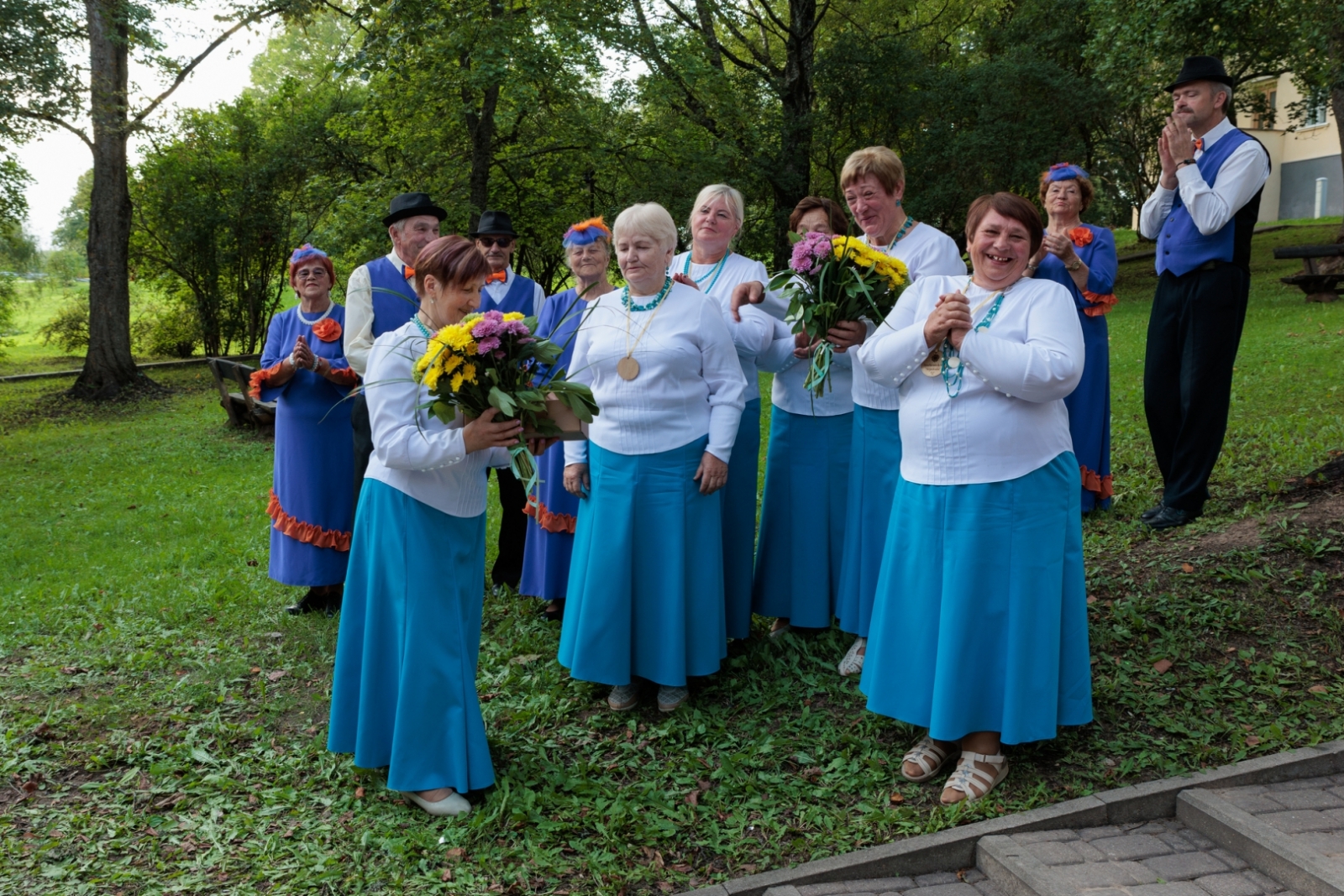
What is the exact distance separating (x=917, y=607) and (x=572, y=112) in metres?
15.8

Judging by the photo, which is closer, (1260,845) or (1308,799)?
(1260,845)

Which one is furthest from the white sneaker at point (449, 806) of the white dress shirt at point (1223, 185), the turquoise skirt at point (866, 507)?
the white dress shirt at point (1223, 185)

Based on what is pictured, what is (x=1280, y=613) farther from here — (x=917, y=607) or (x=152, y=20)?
(x=152, y=20)

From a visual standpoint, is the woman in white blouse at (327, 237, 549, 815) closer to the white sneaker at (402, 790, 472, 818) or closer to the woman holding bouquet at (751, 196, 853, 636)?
the white sneaker at (402, 790, 472, 818)

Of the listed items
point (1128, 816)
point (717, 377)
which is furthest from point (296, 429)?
point (1128, 816)

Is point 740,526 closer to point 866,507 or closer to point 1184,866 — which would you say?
point 866,507

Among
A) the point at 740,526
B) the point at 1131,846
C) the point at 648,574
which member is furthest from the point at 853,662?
the point at 1131,846

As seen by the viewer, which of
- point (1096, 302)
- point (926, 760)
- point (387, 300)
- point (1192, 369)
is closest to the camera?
point (926, 760)

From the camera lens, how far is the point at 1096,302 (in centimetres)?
705

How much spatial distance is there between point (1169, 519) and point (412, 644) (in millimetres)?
4756

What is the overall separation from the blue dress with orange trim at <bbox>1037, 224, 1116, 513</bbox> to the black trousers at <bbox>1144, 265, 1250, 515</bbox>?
0.67 m

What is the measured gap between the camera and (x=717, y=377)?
5.00 meters

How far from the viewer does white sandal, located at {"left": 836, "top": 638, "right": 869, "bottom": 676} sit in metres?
5.27

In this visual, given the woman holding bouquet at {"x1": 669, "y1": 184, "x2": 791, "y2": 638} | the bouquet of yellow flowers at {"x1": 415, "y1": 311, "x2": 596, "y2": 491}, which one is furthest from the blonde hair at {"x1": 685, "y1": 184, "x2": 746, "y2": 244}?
the bouquet of yellow flowers at {"x1": 415, "y1": 311, "x2": 596, "y2": 491}
